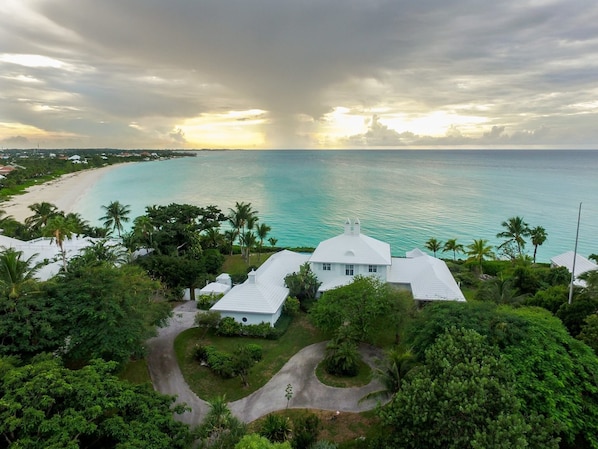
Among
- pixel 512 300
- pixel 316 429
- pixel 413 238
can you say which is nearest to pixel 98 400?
pixel 316 429

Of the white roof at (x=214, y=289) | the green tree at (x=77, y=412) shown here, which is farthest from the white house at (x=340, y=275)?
the green tree at (x=77, y=412)

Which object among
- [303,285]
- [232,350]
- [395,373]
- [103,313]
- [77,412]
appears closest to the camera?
[77,412]

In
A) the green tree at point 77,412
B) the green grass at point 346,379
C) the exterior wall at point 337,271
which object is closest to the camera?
the green tree at point 77,412

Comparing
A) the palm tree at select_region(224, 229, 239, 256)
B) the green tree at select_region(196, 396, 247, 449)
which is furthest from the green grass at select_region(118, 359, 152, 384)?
the palm tree at select_region(224, 229, 239, 256)

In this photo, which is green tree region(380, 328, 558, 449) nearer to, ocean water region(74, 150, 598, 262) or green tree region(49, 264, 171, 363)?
green tree region(49, 264, 171, 363)

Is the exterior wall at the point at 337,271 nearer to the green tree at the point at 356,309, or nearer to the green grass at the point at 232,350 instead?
the green grass at the point at 232,350

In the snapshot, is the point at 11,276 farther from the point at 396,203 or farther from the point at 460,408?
the point at 396,203

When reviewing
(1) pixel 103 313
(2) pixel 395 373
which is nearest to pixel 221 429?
(2) pixel 395 373
